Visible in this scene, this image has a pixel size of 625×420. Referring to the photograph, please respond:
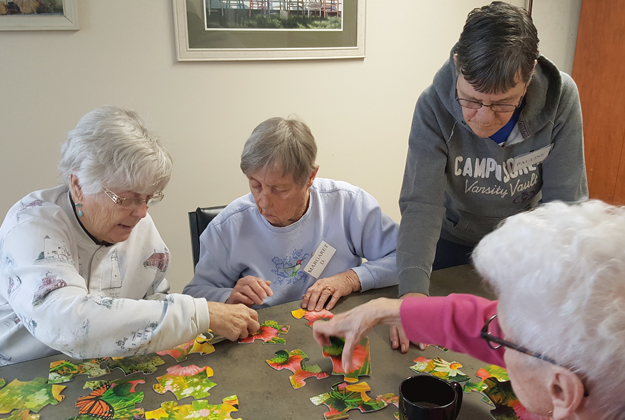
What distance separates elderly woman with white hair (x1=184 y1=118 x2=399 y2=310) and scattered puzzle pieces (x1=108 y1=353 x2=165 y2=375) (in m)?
0.45

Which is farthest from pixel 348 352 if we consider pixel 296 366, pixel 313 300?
pixel 313 300

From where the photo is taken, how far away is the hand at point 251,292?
1779 millimetres

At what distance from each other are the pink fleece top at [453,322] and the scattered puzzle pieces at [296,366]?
0.26 m

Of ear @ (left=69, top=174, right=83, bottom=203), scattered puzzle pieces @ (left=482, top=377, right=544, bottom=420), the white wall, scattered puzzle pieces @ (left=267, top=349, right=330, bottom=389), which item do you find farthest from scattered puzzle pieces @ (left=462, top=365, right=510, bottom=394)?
the white wall

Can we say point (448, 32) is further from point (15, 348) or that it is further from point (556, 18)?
point (15, 348)

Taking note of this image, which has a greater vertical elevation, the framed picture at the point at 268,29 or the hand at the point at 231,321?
the framed picture at the point at 268,29

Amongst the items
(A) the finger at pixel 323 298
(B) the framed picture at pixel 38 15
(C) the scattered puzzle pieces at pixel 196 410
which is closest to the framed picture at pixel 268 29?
(B) the framed picture at pixel 38 15

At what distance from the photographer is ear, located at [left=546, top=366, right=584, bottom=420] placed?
82cm

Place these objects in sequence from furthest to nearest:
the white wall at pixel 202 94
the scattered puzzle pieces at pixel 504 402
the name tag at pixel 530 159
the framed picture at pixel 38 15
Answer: the white wall at pixel 202 94, the framed picture at pixel 38 15, the name tag at pixel 530 159, the scattered puzzle pieces at pixel 504 402

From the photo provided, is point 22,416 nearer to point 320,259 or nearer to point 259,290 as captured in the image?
point 259,290

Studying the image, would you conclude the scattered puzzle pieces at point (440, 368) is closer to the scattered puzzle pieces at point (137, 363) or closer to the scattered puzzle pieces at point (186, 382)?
the scattered puzzle pieces at point (186, 382)

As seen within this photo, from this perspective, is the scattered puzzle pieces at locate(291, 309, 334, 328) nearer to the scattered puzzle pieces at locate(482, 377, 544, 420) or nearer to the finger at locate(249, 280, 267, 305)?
the finger at locate(249, 280, 267, 305)

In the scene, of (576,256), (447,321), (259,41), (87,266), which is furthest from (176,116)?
(576,256)

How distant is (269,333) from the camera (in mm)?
1535
